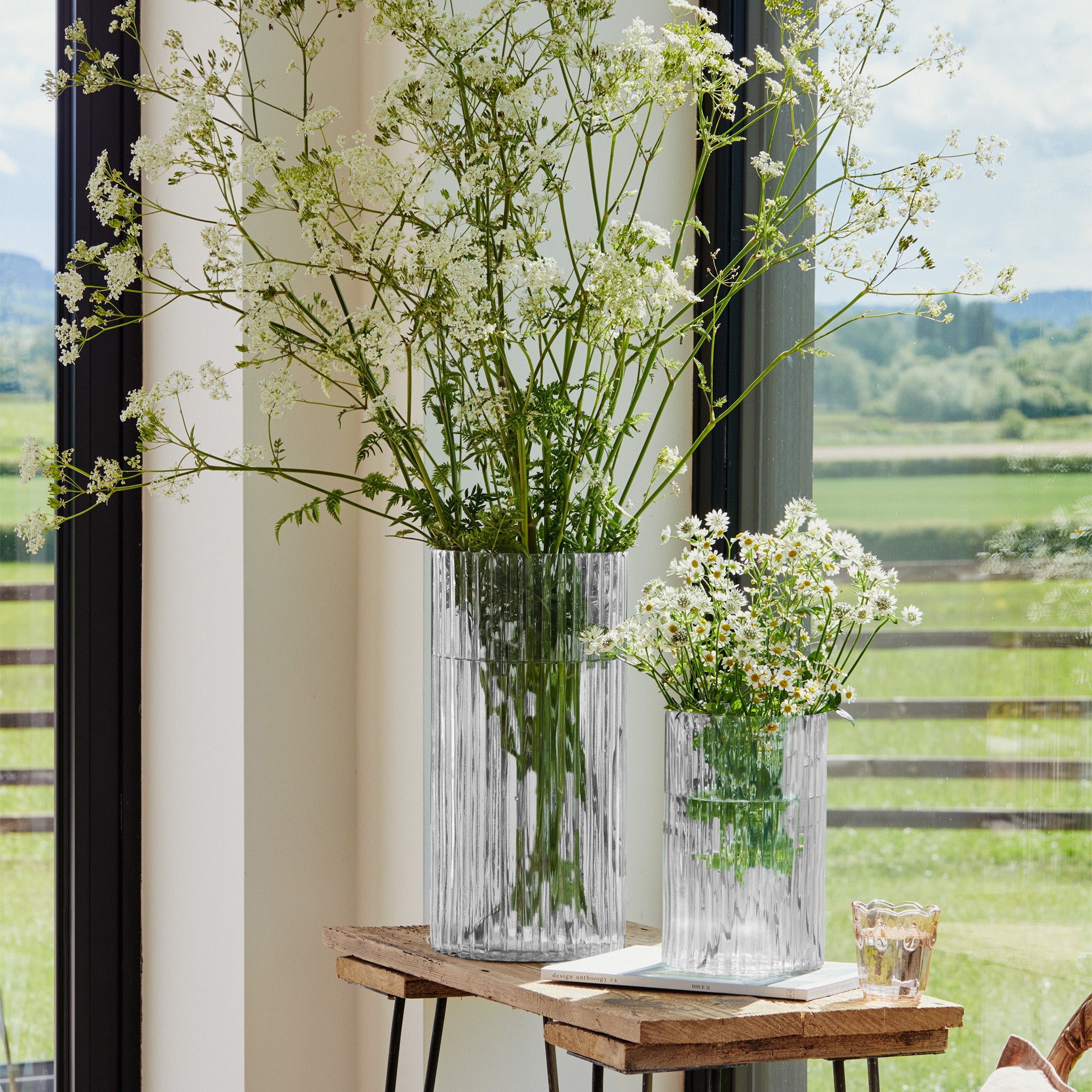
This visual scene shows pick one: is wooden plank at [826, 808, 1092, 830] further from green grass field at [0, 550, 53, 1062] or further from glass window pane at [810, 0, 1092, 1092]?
green grass field at [0, 550, 53, 1062]

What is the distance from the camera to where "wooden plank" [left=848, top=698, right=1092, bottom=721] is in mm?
1250

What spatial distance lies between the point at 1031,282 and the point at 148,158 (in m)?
0.83

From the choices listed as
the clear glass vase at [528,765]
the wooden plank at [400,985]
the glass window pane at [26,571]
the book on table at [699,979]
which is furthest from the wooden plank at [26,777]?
the book on table at [699,979]

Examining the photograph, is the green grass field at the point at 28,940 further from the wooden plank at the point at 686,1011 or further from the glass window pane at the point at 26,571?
the wooden plank at the point at 686,1011

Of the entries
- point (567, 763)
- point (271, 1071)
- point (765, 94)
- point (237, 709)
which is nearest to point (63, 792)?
point (237, 709)

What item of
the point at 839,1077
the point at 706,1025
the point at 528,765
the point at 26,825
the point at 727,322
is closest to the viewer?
the point at 706,1025

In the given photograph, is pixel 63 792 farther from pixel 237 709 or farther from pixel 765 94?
pixel 765 94

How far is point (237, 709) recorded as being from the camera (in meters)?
1.68

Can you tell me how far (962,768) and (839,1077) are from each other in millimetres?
376

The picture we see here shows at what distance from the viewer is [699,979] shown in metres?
1.11

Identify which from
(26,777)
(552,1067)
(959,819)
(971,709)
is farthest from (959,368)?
(26,777)

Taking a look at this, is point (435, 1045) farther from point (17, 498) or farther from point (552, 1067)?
point (17, 498)

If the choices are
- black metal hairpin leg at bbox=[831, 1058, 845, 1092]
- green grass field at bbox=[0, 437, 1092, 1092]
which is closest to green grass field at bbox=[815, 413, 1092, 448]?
green grass field at bbox=[0, 437, 1092, 1092]

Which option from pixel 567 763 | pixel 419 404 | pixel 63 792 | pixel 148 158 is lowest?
pixel 63 792
